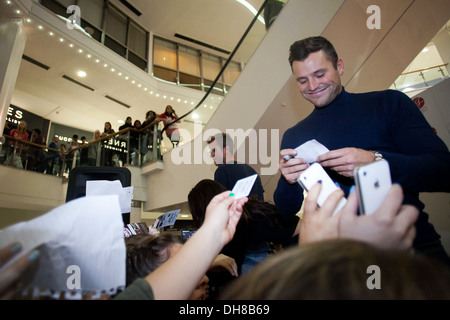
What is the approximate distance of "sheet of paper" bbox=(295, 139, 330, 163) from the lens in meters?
0.98

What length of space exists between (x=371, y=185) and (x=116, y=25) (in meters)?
12.0

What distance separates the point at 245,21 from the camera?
1102cm

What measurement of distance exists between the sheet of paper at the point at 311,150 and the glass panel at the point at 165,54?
11.5 metres

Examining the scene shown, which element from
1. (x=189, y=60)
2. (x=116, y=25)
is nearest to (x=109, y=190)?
(x=116, y=25)

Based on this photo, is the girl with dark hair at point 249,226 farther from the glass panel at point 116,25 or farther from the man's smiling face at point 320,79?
the glass panel at point 116,25

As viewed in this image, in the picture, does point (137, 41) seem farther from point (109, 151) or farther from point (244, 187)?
point (244, 187)

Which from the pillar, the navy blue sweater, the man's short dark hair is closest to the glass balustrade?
the pillar

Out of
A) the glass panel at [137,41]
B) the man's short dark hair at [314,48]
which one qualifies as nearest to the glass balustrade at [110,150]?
the man's short dark hair at [314,48]

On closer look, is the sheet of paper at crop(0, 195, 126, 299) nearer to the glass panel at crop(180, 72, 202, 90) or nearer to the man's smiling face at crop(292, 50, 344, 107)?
the man's smiling face at crop(292, 50, 344, 107)

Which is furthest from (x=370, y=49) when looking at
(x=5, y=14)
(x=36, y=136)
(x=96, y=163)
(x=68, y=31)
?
(x=36, y=136)

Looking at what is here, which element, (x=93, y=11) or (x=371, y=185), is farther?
(x=93, y=11)

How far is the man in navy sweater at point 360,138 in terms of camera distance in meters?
0.92

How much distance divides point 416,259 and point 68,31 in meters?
9.35

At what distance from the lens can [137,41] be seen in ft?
35.6
